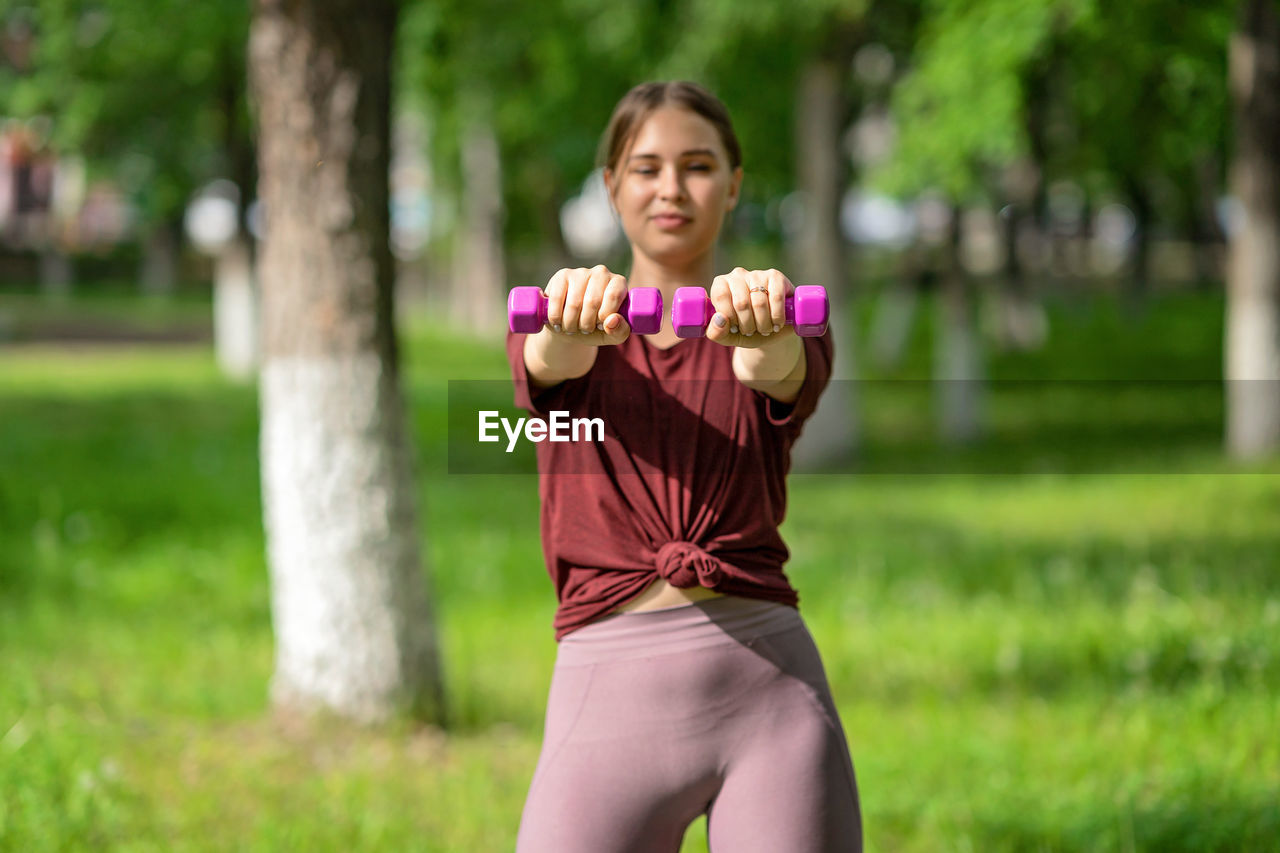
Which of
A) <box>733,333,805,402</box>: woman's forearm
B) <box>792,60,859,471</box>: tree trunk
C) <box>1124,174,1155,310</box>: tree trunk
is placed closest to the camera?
<box>733,333,805,402</box>: woman's forearm

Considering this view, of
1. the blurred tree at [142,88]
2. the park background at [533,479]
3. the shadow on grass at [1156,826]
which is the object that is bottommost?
the shadow on grass at [1156,826]

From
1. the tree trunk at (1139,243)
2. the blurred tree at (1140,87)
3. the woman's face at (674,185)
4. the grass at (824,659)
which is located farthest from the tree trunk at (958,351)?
the woman's face at (674,185)

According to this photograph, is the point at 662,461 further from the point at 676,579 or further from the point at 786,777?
the point at 786,777

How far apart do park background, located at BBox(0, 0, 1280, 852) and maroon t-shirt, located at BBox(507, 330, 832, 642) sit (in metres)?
1.73

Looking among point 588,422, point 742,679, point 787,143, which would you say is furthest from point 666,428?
point 787,143

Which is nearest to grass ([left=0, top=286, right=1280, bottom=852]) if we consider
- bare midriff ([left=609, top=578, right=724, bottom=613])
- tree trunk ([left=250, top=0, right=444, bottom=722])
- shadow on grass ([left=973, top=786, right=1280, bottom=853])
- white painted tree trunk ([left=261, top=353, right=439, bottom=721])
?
shadow on grass ([left=973, top=786, right=1280, bottom=853])

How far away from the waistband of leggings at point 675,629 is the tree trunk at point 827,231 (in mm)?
11226

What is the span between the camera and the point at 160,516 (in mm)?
9109

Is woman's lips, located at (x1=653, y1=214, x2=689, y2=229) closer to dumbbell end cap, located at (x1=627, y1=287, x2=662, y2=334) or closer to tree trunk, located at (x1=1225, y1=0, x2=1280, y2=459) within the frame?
dumbbell end cap, located at (x1=627, y1=287, x2=662, y2=334)

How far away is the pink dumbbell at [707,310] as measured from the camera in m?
1.71

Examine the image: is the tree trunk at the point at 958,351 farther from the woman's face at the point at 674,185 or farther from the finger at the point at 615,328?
the finger at the point at 615,328

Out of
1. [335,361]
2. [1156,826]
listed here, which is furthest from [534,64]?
[1156,826]

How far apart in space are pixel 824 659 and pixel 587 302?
178 inches

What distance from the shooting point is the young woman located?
2.03m
